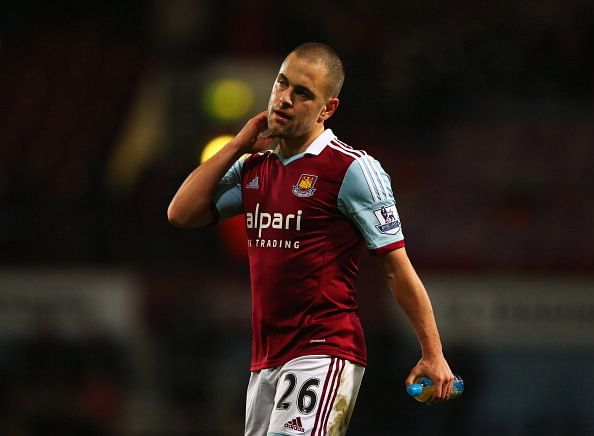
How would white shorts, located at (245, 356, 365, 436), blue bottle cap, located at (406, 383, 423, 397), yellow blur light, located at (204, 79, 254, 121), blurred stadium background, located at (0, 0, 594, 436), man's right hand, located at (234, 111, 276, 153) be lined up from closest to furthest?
blue bottle cap, located at (406, 383, 423, 397)
white shorts, located at (245, 356, 365, 436)
man's right hand, located at (234, 111, 276, 153)
blurred stadium background, located at (0, 0, 594, 436)
yellow blur light, located at (204, 79, 254, 121)

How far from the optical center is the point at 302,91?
424 cm

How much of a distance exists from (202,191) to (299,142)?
1.42 ft

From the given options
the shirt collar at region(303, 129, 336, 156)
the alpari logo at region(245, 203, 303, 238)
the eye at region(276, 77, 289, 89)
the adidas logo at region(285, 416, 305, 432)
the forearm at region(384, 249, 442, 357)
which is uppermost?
the eye at region(276, 77, 289, 89)

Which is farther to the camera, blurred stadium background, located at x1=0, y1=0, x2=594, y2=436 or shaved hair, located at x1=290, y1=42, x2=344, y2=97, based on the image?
blurred stadium background, located at x1=0, y1=0, x2=594, y2=436

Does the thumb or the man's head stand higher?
the man's head

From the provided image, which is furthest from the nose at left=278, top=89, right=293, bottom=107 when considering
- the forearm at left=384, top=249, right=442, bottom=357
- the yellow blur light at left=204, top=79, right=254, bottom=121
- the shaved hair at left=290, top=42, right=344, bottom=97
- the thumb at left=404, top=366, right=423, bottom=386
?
the yellow blur light at left=204, top=79, right=254, bottom=121

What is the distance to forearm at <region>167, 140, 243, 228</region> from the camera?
442 centimetres

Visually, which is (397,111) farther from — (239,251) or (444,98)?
(239,251)

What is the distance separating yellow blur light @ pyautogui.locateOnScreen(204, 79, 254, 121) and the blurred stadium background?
3 cm

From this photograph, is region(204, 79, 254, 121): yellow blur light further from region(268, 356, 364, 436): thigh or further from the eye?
region(268, 356, 364, 436): thigh

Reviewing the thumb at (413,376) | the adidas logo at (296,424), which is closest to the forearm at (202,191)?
the adidas logo at (296,424)

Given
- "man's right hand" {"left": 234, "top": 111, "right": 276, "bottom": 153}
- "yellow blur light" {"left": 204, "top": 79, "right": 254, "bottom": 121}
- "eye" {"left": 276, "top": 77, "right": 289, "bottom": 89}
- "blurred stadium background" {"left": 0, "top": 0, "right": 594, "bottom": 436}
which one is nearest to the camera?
"eye" {"left": 276, "top": 77, "right": 289, "bottom": 89}
